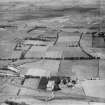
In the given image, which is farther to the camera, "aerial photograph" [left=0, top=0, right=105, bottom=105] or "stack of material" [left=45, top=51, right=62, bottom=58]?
"stack of material" [left=45, top=51, right=62, bottom=58]

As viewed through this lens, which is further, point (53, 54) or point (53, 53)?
point (53, 53)

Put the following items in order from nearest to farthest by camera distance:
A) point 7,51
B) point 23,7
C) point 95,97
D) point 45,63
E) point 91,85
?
point 95,97 < point 91,85 < point 45,63 < point 7,51 < point 23,7

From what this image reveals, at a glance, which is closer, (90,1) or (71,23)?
(71,23)

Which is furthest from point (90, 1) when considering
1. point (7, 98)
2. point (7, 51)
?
point (7, 98)

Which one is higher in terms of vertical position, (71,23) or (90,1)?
(90,1)

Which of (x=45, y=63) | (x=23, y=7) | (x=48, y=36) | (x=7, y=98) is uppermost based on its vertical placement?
(x=23, y=7)

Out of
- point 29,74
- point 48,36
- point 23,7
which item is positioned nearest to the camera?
point 29,74

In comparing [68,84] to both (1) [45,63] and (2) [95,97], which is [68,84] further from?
(1) [45,63]

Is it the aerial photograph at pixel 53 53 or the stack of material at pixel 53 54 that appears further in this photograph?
the stack of material at pixel 53 54
